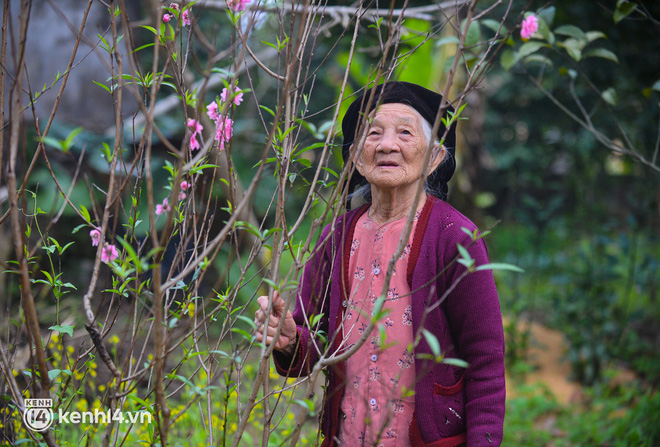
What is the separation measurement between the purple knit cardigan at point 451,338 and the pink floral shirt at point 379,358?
1.7 inches

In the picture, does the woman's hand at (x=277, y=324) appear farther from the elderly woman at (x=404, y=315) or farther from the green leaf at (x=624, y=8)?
the green leaf at (x=624, y=8)

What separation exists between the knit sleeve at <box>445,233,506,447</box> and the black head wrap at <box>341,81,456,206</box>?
0.33 metres

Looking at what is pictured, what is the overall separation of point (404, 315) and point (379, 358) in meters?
0.15

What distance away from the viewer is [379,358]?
1.60 metres

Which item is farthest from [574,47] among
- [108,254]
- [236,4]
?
[108,254]

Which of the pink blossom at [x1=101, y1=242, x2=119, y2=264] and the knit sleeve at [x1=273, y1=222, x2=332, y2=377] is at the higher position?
the pink blossom at [x1=101, y1=242, x2=119, y2=264]

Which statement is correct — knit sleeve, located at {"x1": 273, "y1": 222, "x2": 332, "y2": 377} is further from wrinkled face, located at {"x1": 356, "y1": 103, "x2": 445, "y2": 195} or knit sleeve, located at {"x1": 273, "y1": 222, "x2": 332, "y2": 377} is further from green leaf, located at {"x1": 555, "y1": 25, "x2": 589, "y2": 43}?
green leaf, located at {"x1": 555, "y1": 25, "x2": 589, "y2": 43}

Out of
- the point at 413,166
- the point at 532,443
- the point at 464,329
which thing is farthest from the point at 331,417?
the point at 532,443

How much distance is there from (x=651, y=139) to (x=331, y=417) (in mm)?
4157

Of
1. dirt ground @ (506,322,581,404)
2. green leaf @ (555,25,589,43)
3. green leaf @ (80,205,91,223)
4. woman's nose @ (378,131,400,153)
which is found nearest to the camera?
green leaf @ (80,205,91,223)

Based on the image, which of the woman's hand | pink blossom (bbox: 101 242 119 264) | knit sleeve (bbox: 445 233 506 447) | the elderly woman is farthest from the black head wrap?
pink blossom (bbox: 101 242 119 264)

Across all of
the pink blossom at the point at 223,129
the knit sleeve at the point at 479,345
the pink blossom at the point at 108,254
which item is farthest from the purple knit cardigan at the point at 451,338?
the pink blossom at the point at 108,254

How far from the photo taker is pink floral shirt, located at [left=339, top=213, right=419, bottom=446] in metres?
1.57

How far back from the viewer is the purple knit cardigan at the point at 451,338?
1.49 m
